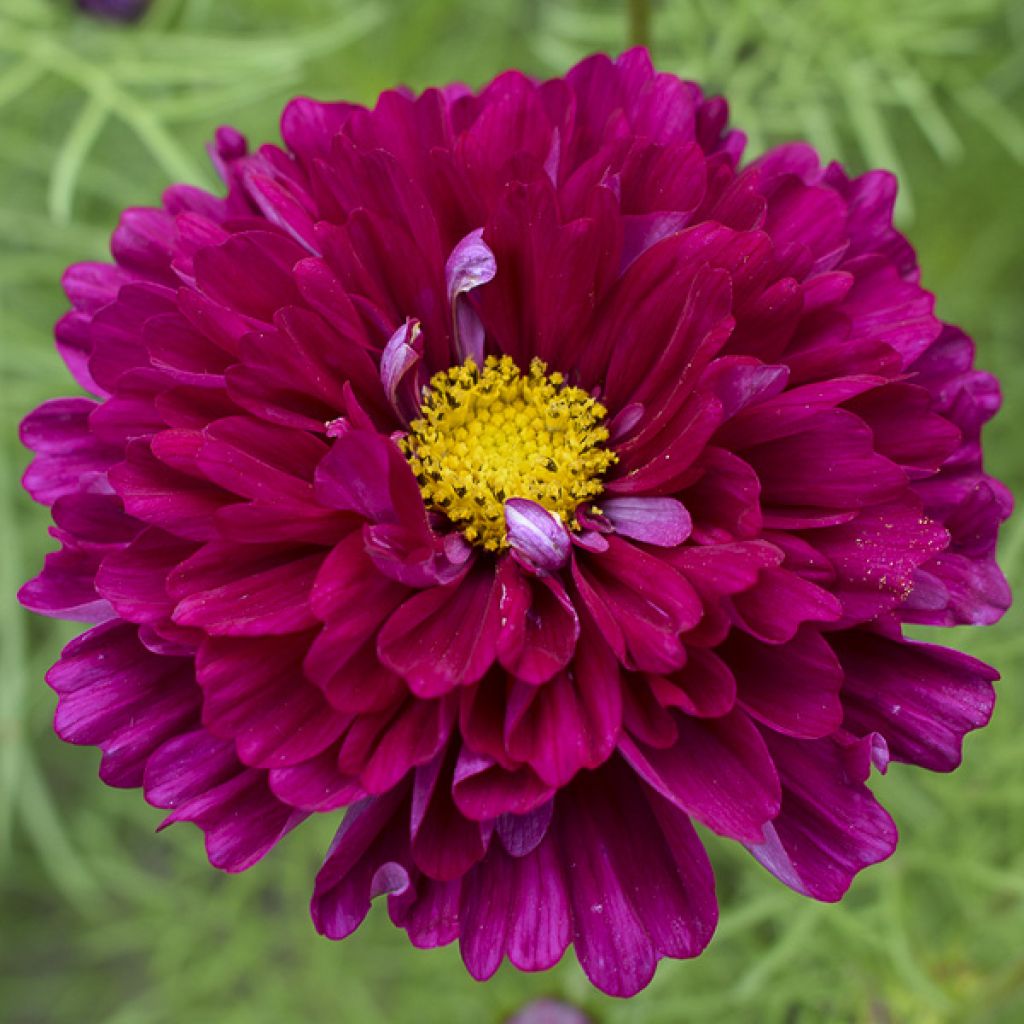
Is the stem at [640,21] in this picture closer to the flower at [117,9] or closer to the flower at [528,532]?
the flower at [528,532]

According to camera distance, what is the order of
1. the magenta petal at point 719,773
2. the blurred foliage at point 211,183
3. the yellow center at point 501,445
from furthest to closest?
1. the blurred foliage at point 211,183
2. the yellow center at point 501,445
3. the magenta petal at point 719,773

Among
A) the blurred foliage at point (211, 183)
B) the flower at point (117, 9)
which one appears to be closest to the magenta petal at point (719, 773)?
the blurred foliage at point (211, 183)

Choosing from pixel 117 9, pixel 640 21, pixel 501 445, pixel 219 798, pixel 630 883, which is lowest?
pixel 630 883

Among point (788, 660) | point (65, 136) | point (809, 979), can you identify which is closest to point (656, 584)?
point (788, 660)

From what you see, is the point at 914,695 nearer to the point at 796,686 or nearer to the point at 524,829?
the point at 796,686

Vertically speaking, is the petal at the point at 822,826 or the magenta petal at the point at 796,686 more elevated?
the magenta petal at the point at 796,686

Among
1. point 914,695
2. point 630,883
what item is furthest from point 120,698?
point 914,695
